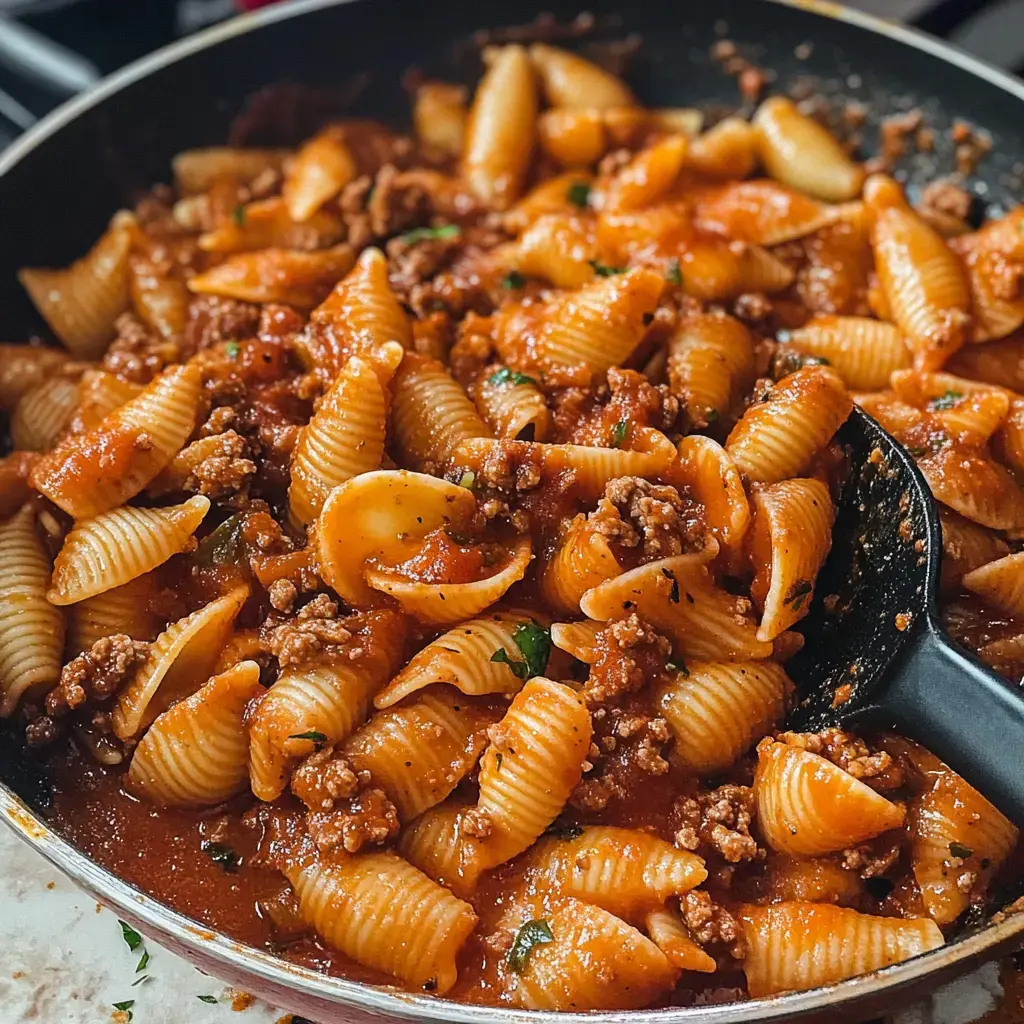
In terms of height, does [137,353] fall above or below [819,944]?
above

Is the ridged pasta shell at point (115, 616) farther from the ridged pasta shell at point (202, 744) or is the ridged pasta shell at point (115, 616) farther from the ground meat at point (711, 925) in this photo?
the ground meat at point (711, 925)

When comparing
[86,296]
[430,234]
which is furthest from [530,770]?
[86,296]

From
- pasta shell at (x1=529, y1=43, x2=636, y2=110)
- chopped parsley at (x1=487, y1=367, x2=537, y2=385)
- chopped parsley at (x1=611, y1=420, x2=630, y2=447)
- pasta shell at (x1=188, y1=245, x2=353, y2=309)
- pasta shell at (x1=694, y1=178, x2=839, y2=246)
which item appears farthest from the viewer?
pasta shell at (x1=529, y1=43, x2=636, y2=110)

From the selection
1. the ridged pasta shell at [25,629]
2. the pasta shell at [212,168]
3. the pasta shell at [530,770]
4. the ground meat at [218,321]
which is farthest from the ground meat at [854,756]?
the pasta shell at [212,168]

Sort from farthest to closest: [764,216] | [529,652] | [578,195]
Answer: 1. [578,195]
2. [764,216]
3. [529,652]

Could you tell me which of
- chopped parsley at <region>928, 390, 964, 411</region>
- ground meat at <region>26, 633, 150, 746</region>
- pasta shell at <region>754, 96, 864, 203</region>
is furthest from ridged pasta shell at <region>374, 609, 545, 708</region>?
pasta shell at <region>754, 96, 864, 203</region>

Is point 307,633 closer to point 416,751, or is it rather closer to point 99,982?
point 416,751

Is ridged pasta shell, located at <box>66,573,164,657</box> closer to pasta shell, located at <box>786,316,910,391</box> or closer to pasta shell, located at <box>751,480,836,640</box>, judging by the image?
pasta shell, located at <box>751,480,836,640</box>
